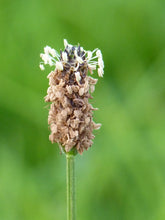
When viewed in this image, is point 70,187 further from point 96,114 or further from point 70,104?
point 96,114

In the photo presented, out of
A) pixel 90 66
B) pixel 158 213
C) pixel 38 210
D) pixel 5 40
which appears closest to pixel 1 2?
pixel 5 40

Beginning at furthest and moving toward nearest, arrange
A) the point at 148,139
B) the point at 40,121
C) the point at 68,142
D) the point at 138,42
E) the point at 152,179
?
the point at 138,42
the point at 40,121
the point at 148,139
the point at 152,179
the point at 68,142

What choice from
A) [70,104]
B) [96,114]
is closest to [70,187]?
[70,104]

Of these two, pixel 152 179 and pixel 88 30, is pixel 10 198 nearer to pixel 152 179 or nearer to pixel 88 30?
pixel 152 179

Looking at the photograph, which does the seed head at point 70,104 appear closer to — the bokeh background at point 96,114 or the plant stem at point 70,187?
the plant stem at point 70,187

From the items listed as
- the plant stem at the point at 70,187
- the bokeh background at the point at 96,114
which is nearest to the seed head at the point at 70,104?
the plant stem at the point at 70,187

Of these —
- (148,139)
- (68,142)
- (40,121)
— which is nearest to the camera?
(68,142)

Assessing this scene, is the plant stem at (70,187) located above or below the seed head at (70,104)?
below

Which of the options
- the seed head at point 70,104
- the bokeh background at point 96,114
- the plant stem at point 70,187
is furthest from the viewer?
the bokeh background at point 96,114
